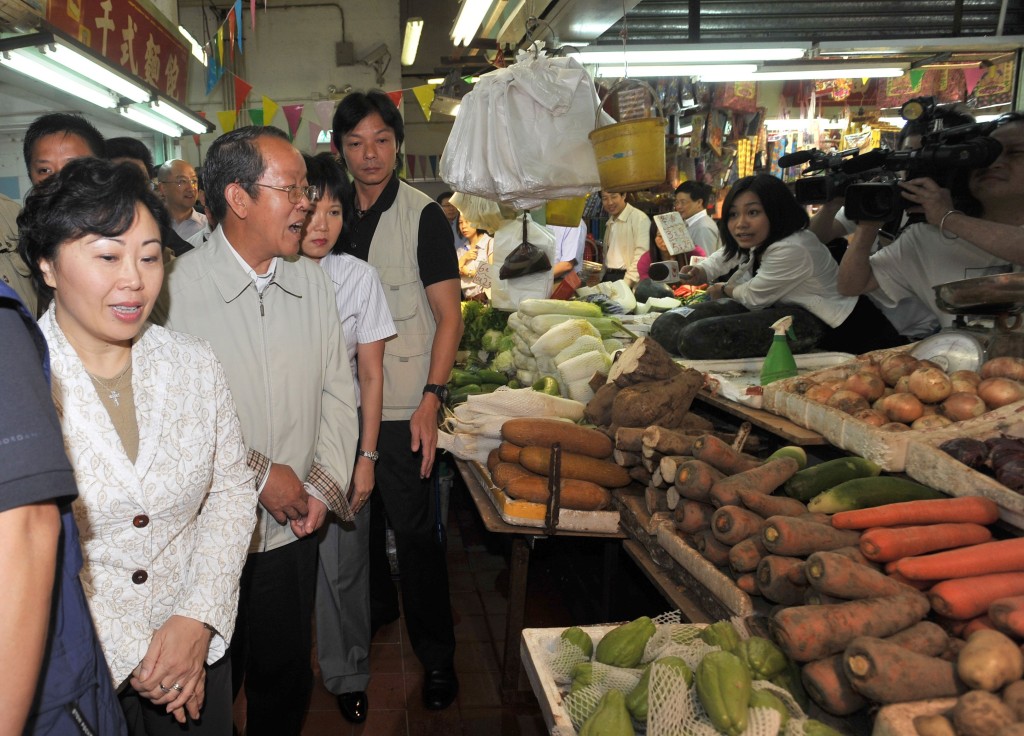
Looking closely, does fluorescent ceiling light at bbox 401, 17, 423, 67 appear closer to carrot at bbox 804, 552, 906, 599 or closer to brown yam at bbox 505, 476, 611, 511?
brown yam at bbox 505, 476, 611, 511

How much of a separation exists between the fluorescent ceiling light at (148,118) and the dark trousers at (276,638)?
18.2ft

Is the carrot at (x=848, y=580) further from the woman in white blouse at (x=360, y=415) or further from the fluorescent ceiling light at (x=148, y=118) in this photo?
the fluorescent ceiling light at (x=148, y=118)

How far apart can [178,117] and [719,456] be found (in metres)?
6.85

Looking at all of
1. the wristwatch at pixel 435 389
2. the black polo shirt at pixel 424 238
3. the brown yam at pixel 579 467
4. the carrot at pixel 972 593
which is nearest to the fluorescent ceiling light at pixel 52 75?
the black polo shirt at pixel 424 238

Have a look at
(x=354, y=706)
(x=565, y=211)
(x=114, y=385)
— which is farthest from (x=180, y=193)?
(x=114, y=385)

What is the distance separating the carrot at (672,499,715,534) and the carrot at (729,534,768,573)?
25 cm

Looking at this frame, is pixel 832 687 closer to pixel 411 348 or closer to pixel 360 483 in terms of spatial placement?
pixel 360 483

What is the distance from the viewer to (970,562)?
1647 millimetres

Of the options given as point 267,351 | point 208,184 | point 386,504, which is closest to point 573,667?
point 267,351

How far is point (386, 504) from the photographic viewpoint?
9.61ft

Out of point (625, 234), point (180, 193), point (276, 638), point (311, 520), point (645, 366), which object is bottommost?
point (276, 638)

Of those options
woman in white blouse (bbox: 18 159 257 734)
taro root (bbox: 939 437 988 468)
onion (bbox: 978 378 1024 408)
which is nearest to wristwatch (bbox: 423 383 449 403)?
woman in white blouse (bbox: 18 159 257 734)

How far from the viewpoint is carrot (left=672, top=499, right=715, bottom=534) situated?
2.21 metres

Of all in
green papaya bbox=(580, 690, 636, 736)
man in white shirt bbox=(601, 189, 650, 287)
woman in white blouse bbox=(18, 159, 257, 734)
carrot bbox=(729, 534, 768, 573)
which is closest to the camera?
woman in white blouse bbox=(18, 159, 257, 734)
